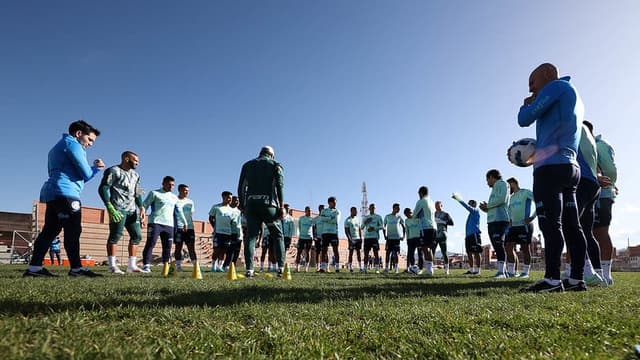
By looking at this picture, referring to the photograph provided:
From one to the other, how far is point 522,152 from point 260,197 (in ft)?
14.8

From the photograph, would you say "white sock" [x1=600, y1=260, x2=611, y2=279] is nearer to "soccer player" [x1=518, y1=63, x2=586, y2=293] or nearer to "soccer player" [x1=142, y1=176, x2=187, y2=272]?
"soccer player" [x1=518, y1=63, x2=586, y2=293]

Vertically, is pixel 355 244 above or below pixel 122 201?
below

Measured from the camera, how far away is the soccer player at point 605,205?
19.5 feet

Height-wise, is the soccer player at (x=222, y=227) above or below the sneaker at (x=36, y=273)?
above

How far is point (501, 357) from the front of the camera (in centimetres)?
159

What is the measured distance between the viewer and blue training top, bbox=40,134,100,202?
5.69 metres

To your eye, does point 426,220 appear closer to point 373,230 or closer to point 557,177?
point 373,230

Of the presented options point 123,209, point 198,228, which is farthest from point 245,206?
point 198,228

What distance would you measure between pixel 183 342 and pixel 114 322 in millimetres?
670

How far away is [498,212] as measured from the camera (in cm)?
995

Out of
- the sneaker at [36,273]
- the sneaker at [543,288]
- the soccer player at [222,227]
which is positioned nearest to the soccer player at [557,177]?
the sneaker at [543,288]

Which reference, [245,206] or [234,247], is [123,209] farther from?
[234,247]

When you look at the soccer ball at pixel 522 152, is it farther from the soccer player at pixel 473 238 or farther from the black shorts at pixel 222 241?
the black shorts at pixel 222 241


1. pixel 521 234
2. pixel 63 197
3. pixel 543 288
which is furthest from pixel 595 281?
pixel 63 197
